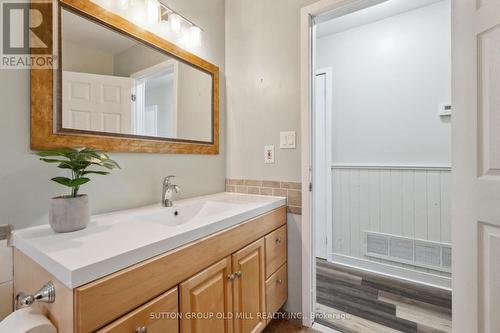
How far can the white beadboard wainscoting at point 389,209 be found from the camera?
2.04m

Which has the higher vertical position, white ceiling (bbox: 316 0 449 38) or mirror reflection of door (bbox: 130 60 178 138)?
white ceiling (bbox: 316 0 449 38)

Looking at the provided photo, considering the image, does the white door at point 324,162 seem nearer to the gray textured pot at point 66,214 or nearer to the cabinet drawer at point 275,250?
the cabinet drawer at point 275,250

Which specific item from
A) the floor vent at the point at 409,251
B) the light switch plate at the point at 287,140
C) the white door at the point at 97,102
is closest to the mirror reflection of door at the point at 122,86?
the white door at the point at 97,102

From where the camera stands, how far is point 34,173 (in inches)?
36.7

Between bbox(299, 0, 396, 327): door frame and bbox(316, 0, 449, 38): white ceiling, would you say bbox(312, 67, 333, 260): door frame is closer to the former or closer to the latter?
bbox(316, 0, 449, 38): white ceiling

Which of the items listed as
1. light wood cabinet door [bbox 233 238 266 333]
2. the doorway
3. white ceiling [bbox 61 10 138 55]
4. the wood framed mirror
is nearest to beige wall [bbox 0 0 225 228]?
the wood framed mirror

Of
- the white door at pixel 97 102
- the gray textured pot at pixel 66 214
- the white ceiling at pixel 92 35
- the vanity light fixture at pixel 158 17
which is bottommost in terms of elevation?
the gray textured pot at pixel 66 214

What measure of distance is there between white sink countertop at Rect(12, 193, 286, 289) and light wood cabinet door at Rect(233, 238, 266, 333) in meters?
0.20

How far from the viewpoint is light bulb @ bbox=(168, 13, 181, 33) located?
144cm

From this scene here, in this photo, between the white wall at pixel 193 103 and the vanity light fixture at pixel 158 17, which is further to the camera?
the white wall at pixel 193 103

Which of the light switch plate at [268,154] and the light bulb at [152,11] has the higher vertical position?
the light bulb at [152,11]

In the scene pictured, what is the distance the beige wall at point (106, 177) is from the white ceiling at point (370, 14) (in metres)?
0.99

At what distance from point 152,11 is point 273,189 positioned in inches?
51.3

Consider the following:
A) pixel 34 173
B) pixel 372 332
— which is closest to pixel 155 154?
pixel 34 173
